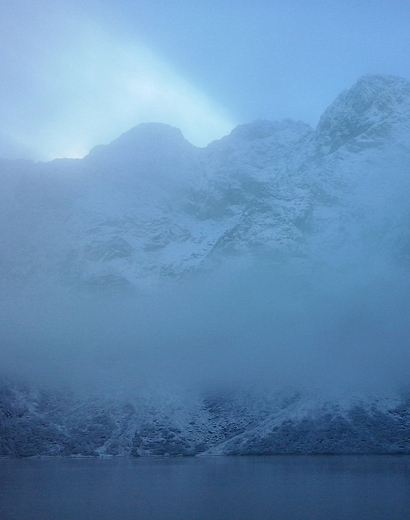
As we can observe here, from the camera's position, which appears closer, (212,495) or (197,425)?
(212,495)

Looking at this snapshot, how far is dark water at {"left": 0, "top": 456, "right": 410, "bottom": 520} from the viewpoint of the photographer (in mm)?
55125

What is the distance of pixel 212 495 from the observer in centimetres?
6925

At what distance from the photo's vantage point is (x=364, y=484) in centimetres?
7725

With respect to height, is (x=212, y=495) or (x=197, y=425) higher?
(x=197, y=425)

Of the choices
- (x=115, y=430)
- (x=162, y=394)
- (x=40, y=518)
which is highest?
(x=162, y=394)

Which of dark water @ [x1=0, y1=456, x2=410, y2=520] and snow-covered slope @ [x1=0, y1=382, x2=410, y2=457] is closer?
dark water @ [x1=0, y1=456, x2=410, y2=520]

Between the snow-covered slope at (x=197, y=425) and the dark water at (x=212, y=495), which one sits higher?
the snow-covered slope at (x=197, y=425)

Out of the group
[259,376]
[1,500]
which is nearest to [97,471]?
[1,500]

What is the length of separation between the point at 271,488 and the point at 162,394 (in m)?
119

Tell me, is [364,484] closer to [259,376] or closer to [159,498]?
[159,498]

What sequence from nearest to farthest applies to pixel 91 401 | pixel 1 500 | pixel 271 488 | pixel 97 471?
pixel 1 500, pixel 271 488, pixel 97 471, pixel 91 401

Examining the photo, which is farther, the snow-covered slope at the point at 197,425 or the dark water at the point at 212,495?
the snow-covered slope at the point at 197,425

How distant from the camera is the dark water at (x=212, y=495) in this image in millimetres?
55125

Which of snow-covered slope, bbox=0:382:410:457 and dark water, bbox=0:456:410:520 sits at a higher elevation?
snow-covered slope, bbox=0:382:410:457
